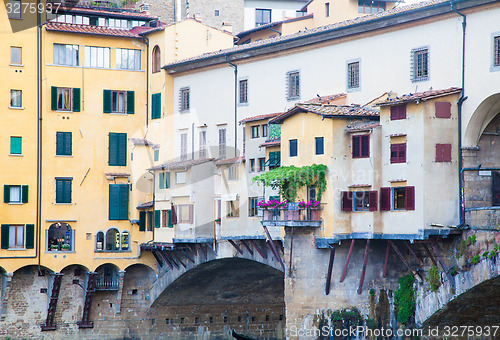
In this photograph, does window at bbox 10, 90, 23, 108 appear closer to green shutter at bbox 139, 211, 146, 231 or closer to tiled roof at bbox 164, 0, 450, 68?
tiled roof at bbox 164, 0, 450, 68

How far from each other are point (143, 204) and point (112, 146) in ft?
13.8

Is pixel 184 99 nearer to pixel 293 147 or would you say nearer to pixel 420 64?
pixel 293 147

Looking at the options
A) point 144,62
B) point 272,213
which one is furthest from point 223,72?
point 272,213

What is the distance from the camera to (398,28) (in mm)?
50531

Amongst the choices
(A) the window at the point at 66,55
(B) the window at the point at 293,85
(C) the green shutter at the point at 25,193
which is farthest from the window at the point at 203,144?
(C) the green shutter at the point at 25,193

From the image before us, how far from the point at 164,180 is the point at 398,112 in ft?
68.8

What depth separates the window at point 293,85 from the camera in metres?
57.0

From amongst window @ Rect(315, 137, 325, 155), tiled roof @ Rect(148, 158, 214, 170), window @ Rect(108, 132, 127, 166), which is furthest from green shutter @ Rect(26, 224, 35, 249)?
window @ Rect(315, 137, 325, 155)

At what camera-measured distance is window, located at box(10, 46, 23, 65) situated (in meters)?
65.5

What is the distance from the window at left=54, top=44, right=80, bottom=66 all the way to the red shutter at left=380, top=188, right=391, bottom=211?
84.7 ft

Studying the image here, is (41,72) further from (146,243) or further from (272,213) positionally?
(272,213)

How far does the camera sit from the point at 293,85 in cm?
5741

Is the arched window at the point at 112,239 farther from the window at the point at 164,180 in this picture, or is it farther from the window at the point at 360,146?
the window at the point at 360,146

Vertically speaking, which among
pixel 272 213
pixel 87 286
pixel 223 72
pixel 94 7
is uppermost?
pixel 94 7
